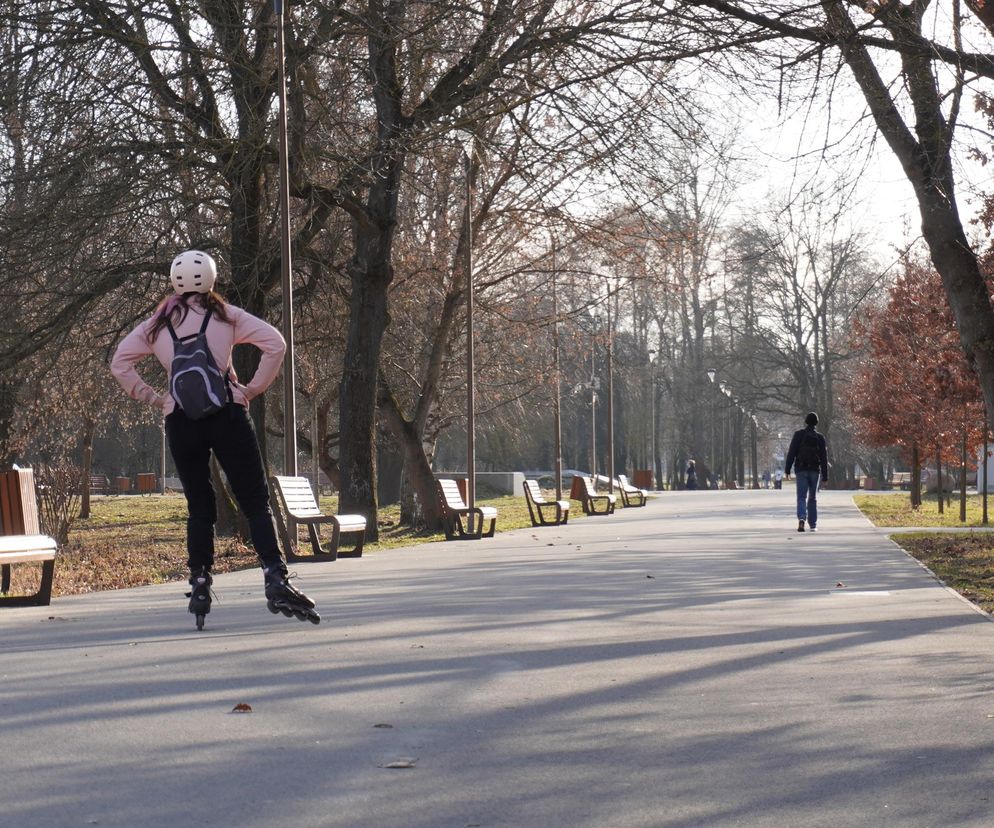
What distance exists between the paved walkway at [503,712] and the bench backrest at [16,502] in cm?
101

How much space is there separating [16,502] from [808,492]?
15062mm

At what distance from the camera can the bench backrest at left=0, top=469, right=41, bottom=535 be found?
12.4m

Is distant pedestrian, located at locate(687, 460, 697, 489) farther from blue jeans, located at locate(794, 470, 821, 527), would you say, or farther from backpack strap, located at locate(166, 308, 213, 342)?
backpack strap, located at locate(166, 308, 213, 342)

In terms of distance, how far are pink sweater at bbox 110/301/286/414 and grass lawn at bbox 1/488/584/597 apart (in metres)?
4.71

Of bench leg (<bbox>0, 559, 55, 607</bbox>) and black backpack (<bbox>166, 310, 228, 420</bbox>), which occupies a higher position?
black backpack (<bbox>166, 310, 228, 420</bbox>)

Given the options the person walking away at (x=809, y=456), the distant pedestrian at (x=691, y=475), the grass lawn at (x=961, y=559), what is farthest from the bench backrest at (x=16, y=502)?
the distant pedestrian at (x=691, y=475)

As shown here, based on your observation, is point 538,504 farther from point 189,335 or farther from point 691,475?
point 691,475

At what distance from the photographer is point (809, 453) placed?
23844 mm

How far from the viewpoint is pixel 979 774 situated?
507cm

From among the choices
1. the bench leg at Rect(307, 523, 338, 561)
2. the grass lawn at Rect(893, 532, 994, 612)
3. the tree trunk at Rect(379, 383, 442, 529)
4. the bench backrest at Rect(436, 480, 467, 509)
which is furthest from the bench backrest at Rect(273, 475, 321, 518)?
the tree trunk at Rect(379, 383, 442, 529)

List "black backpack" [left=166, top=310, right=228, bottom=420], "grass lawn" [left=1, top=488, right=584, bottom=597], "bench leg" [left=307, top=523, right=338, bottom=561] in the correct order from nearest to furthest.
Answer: "black backpack" [left=166, top=310, right=228, bottom=420] < "grass lawn" [left=1, top=488, right=584, bottom=597] < "bench leg" [left=307, top=523, right=338, bottom=561]

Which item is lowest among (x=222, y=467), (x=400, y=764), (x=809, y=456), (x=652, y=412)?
(x=400, y=764)

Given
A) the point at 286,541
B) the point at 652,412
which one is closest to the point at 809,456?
the point at 286,541

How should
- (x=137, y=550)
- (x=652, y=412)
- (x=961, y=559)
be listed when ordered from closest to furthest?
(x=961, y=559) → (x=137, y=550) → (x=652, y=412)
